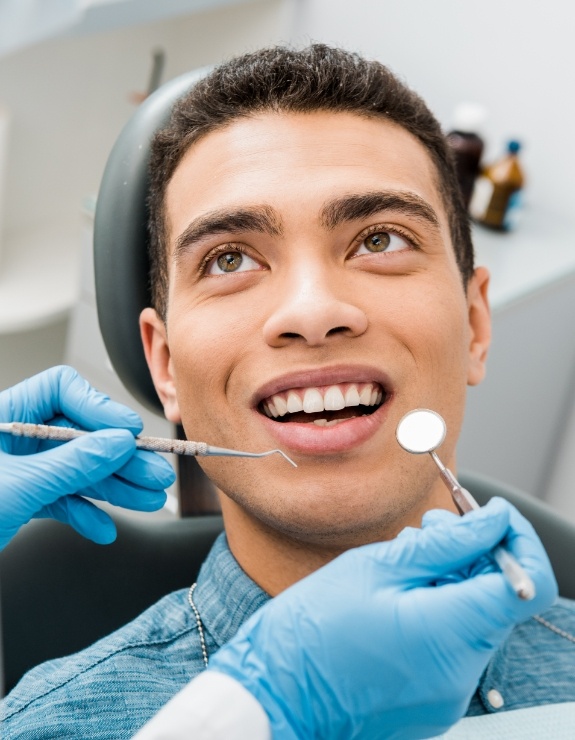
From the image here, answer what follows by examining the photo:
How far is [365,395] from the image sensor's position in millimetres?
1117

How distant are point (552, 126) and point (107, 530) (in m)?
1.75

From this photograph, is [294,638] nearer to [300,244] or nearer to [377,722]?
[377,722]

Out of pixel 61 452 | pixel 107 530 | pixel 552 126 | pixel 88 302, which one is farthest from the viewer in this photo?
pixel 552 126

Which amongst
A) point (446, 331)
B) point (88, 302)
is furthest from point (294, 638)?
point (88, 302)

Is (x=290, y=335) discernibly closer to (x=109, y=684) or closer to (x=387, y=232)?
(x=387, y=232)

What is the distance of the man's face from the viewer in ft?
3.55

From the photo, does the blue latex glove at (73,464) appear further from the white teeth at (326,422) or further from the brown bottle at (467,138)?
the brown bottle at (467,138)

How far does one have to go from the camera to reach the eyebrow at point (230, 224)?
3.76 feet

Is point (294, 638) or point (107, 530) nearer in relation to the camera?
point (294, 638)

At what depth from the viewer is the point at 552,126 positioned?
2383 millimetres

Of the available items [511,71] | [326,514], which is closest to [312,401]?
[326,514]

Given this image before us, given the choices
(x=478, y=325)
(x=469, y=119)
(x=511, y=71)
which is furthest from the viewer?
(x=511, y=71)

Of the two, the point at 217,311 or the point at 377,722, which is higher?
the point at 217,311

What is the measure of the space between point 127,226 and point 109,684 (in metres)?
0.63
